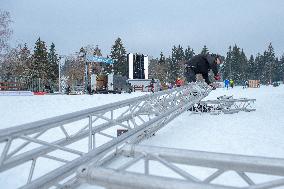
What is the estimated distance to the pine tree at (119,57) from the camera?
257 ft

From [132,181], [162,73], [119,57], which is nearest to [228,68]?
[162,73]

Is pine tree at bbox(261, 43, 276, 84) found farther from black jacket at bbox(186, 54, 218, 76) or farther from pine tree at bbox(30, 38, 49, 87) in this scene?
black jacket at bbox(186, 54, 218, 76)

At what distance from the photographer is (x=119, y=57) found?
79250 millimetres

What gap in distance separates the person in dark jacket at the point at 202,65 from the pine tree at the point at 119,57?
6571 cm

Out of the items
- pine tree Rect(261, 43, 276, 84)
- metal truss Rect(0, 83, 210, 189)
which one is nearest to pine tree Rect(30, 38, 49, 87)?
metal truss Rect(0, 83, 210, 189)

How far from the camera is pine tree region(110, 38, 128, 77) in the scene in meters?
78.3

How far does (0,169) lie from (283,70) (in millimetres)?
132010

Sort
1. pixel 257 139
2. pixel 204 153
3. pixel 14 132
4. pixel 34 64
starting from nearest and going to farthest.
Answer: pixel 204 153 < pixel 14 132 < pixel 257 139 < pixel 34 64

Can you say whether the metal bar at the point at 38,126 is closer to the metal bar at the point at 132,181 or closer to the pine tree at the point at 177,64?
the metal bar at the point at 132,181

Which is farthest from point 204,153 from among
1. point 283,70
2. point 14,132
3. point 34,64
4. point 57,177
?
point 283,70

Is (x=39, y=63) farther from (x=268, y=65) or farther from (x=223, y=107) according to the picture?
(x=268, y=65)

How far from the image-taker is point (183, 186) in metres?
2.07

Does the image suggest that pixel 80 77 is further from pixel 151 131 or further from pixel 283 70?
pixel 283 70

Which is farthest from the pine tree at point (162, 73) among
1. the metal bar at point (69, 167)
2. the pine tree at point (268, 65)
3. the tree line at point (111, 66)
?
the metal bar at point (69, 167)
